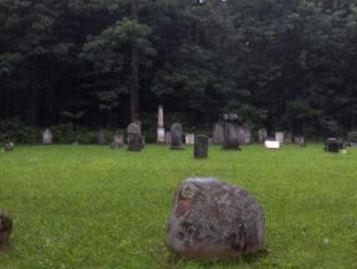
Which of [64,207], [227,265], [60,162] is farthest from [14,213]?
[60,162]

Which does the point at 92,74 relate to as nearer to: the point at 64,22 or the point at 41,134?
the point at 64,22

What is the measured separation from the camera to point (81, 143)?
111 feet

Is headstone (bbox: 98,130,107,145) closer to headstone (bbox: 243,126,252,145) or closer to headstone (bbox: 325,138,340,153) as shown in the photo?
headstone (bbox: 243,126,252,145)

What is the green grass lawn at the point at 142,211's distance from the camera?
7477 mm

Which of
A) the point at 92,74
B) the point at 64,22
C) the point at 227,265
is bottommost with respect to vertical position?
the point at 227,265

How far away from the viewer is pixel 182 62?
42344 mm

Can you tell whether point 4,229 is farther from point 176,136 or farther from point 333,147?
point 333,147

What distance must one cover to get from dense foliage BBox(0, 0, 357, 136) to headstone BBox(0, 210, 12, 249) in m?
29.5

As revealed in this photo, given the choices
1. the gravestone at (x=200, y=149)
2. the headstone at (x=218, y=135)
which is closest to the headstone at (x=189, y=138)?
the headstone at (x=218, y=135)

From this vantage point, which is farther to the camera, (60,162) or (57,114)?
(57,114)

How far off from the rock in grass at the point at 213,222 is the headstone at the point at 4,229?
182 centimetres

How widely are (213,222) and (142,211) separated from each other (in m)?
3.31

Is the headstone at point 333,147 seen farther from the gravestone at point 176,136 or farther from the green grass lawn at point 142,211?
the green grass lawn at point 142,211

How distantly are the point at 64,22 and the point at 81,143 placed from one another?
31.5ft
